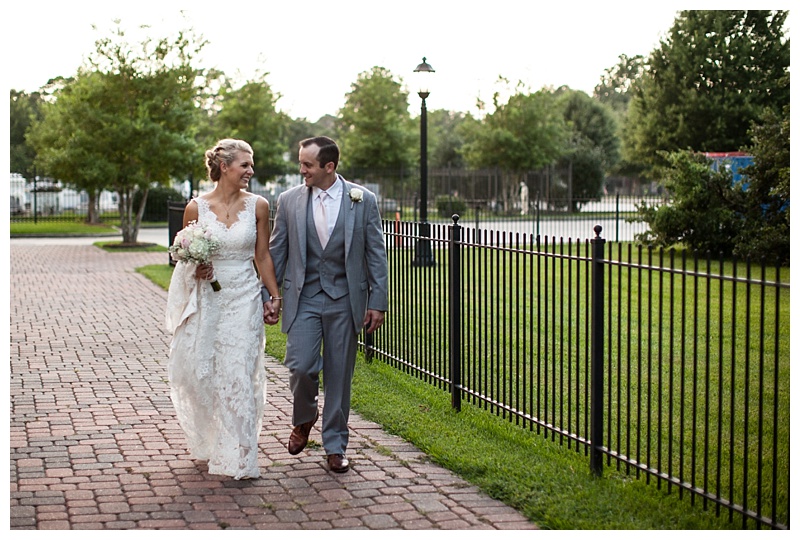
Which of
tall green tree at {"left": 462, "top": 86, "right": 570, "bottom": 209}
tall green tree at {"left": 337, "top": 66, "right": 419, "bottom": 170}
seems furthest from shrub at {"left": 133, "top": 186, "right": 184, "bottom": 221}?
tall green tree at {"left": 462, "top": 86, "right": 570, "bottom": 209}

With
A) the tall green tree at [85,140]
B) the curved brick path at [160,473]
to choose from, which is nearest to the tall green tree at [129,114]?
the tall green tree at [85,140]

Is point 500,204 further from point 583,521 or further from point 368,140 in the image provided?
point 583,521

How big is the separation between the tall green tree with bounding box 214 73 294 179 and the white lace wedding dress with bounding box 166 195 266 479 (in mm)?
38413

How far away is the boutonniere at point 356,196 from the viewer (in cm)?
621

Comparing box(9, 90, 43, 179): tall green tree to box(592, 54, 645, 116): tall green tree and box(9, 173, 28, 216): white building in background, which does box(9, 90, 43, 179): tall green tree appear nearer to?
box(9, 173, 28, 216): white building in background

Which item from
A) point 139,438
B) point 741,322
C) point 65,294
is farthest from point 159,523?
point 65,294

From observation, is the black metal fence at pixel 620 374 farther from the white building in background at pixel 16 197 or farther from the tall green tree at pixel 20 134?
the tall green tree at pixel 20 134

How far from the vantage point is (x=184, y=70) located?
27.8m

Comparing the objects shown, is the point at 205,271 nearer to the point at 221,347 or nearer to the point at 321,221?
the point at 221,347

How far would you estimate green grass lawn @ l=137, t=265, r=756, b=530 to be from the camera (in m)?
5.20

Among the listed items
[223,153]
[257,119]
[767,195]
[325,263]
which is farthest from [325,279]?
[257,119]

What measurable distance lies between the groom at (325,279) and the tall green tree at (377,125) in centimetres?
3909

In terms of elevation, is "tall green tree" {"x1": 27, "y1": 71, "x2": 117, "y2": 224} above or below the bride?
above

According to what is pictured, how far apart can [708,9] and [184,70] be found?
20234 millimetres
